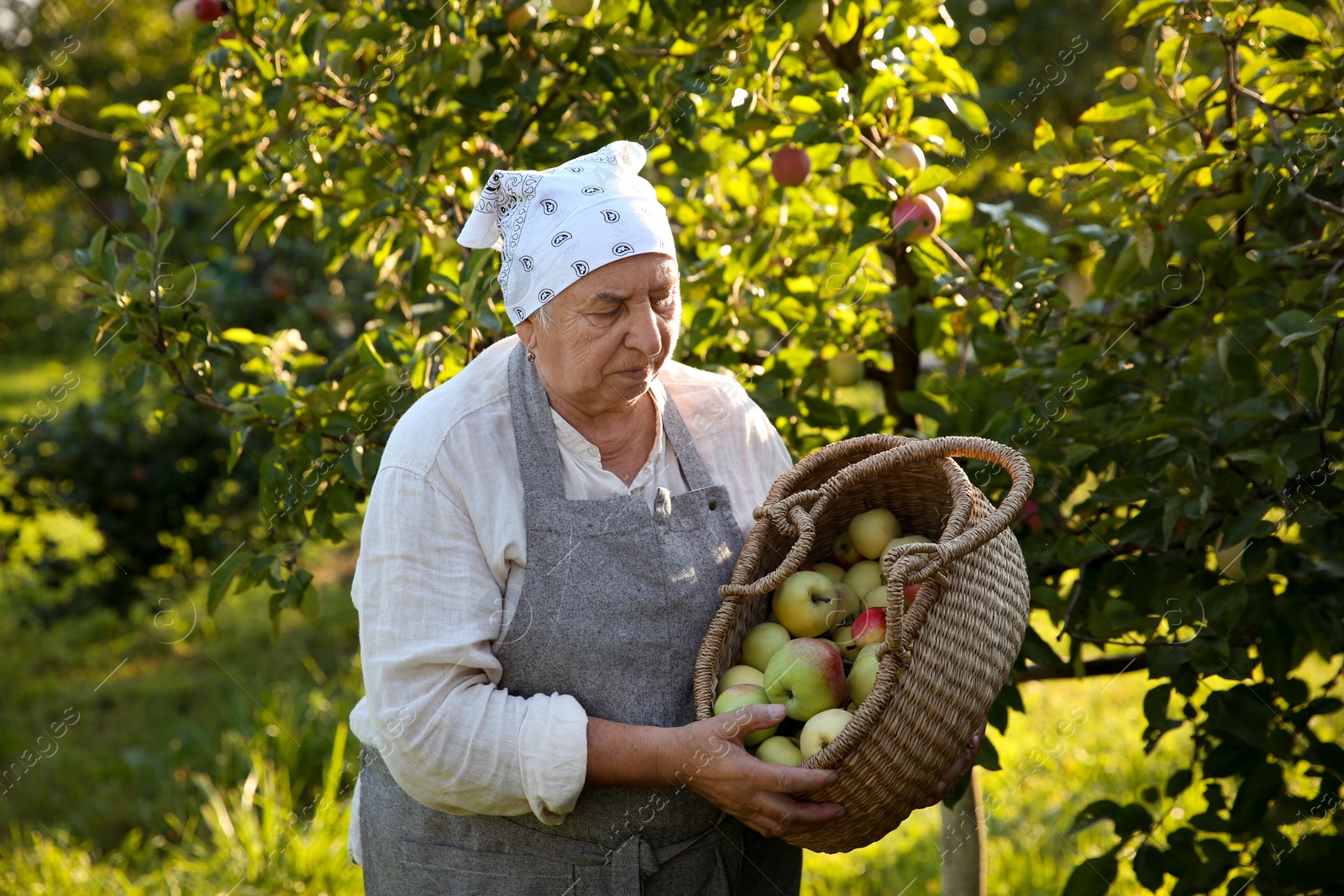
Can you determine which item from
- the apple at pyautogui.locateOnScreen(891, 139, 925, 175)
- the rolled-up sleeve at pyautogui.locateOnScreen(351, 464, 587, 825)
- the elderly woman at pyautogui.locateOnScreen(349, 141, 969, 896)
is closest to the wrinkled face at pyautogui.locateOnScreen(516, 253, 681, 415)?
the elderly woman at pyautogui.locateOnScreen(349, 141, 969, 896)

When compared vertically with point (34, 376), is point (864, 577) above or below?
above

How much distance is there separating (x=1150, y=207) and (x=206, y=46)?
208 cm

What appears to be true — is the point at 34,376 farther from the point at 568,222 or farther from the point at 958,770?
the point at 958,770

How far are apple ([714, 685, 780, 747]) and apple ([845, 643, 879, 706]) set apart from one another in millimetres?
136

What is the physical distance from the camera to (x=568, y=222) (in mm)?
1524

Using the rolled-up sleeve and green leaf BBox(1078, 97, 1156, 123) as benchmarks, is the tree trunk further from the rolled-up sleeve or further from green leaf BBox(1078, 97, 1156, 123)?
green leaf BBox(1078, 97, 1156, 123)

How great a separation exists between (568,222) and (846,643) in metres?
0.76

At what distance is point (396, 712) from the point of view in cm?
144

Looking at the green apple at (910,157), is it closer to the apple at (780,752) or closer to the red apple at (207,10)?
the apple at (780,752)

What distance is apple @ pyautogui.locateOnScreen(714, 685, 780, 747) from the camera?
4.98 feet

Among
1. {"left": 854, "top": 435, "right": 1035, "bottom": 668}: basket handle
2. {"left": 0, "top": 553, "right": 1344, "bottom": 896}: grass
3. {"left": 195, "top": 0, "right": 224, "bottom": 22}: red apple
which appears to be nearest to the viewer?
{"left": 854, "top": 435, "right": 1035, "bottom": 668}: basket handle

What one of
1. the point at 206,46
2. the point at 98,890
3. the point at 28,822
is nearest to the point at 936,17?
the point at 206,46

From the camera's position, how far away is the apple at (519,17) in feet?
6.95

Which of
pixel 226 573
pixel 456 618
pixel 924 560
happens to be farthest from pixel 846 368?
pixel 226 573
